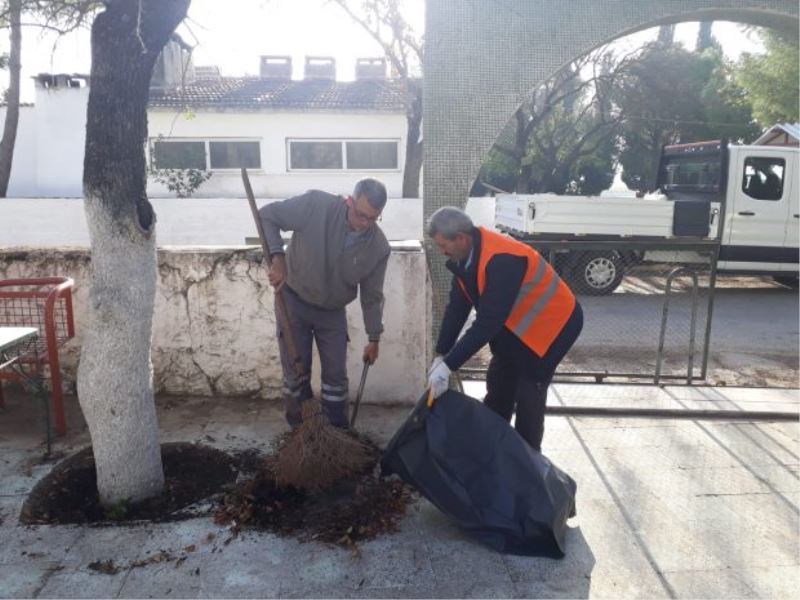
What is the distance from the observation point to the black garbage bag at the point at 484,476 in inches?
118

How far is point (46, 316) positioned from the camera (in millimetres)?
3973

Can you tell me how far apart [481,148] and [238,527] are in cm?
349

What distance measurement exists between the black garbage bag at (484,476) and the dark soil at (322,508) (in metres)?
0.25

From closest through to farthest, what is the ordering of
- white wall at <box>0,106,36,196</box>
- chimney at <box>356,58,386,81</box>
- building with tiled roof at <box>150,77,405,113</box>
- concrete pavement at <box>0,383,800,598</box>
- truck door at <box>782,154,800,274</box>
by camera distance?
concrete pavement at <box>0,383,800,598</box> → truck door at <box>782,154,800,274</box> → building with tiled roof at <box>150,77,405,113</box> → white wall at <box>0,106,36,196</box> → chimney at <box>356,58,386,81</box>

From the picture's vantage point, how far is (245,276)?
187 inches

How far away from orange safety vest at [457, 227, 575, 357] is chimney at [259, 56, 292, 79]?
59.9ft

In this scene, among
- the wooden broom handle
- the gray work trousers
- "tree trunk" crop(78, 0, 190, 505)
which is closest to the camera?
"tree trunk" crop(78, 0, 190, 505)

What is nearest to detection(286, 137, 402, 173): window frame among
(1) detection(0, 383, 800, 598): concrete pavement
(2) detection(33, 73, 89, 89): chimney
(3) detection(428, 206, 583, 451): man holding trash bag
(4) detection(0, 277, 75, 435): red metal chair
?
(2) detection(33, 73, 89, 89): chimney

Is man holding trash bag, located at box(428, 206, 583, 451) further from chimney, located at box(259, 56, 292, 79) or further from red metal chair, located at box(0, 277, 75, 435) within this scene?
chimney, located at box(259, 56, 292, 79)

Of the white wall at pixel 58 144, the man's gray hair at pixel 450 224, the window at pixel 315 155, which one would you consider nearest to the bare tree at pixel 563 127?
the window at pixel 315 155

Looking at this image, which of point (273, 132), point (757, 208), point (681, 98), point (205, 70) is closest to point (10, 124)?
point (273, 132)

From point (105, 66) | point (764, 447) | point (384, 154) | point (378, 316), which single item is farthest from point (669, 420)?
point (384, 154)

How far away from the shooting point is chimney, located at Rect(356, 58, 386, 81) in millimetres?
19844

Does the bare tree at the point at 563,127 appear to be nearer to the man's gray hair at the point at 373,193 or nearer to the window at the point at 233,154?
the window at the point at 233,154
